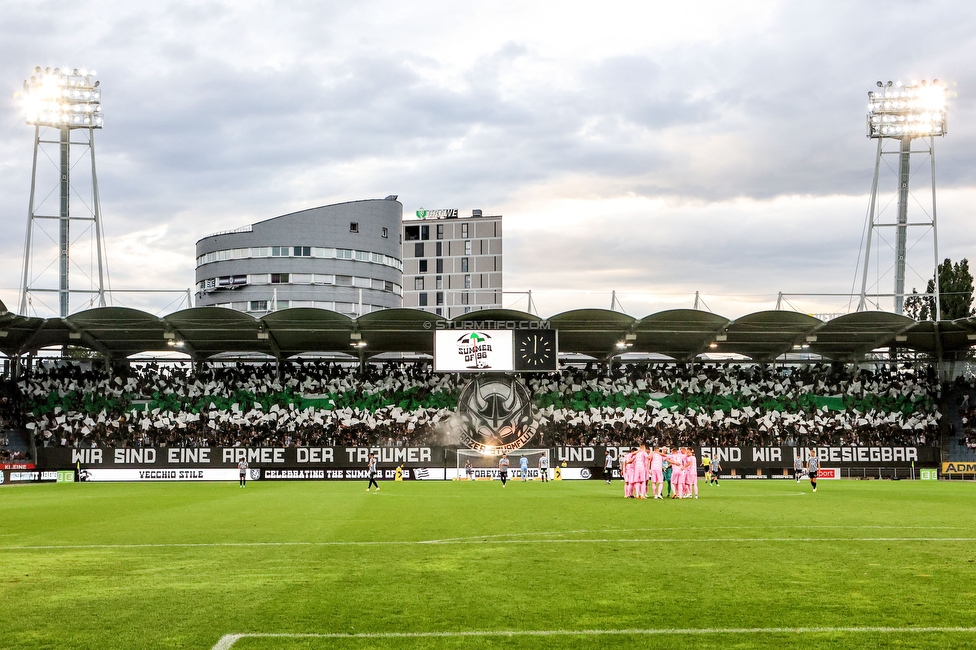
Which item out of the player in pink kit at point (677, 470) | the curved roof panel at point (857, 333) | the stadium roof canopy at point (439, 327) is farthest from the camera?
the curved roof panel at point (857, 333)

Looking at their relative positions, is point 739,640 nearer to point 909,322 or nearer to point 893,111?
point 909,322

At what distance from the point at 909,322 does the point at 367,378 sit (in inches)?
1263

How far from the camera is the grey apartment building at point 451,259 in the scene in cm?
13488

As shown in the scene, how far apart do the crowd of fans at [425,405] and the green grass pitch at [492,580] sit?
1234 inches

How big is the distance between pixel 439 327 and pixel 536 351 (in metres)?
5.53

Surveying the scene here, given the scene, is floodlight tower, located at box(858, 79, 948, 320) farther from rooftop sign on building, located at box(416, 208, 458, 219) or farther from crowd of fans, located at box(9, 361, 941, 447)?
rooftop sign on building, located at box(416, 208, 458, 219)

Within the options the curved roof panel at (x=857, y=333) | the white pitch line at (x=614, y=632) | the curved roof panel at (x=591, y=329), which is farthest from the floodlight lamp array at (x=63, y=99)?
the white pitch line at (x=614, y=632)

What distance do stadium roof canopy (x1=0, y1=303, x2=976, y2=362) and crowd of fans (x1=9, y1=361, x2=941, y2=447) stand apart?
1.55 meters

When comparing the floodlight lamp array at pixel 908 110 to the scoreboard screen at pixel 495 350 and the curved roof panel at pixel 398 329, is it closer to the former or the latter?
the scoreboard screen at pixel 495 350

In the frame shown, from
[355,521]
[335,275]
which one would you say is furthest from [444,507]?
[335,275]

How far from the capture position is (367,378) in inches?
2272

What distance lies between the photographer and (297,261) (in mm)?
108625

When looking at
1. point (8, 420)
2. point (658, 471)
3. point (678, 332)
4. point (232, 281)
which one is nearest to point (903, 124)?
point (678, 332)

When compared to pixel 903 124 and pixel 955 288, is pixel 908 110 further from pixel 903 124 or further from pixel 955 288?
pixel 955 288
